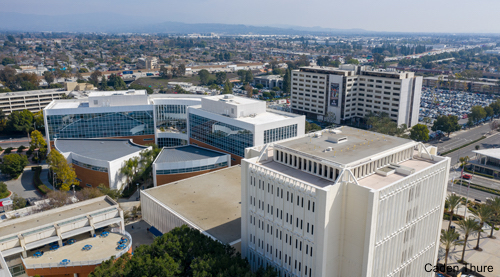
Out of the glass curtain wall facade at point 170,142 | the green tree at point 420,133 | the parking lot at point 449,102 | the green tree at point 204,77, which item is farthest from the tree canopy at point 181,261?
the green tree at point 204,77

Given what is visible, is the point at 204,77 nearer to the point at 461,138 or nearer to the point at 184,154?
the point at 461,138

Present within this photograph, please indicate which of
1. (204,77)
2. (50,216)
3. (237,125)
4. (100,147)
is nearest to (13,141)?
(100,147)

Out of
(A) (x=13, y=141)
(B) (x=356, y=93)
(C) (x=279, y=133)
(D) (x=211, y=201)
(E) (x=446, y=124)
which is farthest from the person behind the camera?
(B) (x=356, y=93)

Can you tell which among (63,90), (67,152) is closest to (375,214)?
(67,152)

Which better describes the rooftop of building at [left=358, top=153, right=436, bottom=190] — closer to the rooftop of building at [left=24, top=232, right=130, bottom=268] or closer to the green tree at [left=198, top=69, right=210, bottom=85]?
the rooftop of building at [left=24, top=232, right=130, bottom=268]

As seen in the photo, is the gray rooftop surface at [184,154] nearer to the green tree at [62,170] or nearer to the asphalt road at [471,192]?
the green tree at [62,170]

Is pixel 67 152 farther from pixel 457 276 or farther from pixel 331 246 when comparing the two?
pixel 457 276

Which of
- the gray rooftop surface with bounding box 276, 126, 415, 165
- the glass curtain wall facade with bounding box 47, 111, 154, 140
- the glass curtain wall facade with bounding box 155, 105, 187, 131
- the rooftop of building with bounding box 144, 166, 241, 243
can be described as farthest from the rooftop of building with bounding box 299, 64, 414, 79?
the gray rooftop surface with bounding box 276, 126, 415, 165
